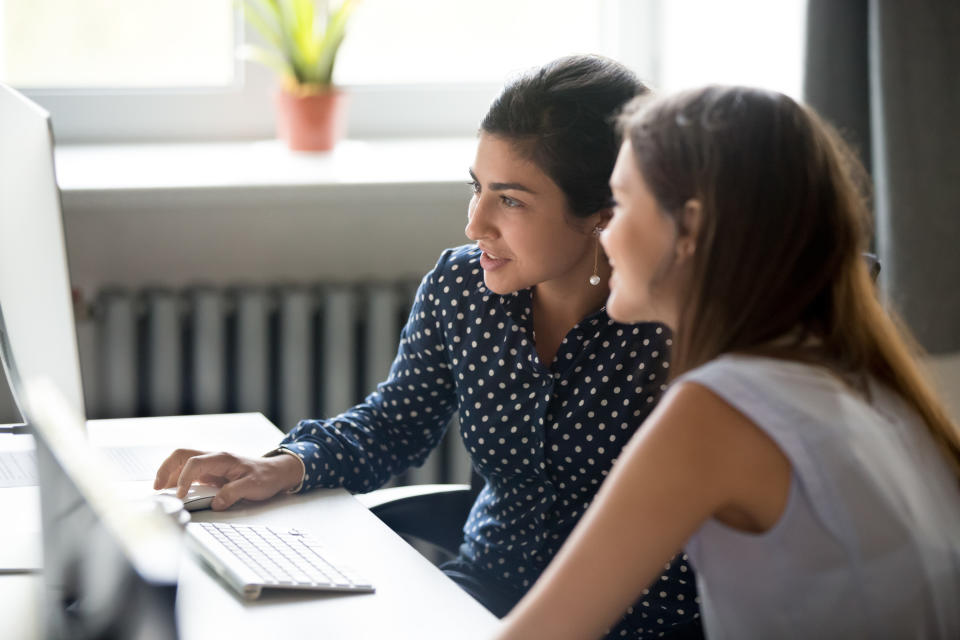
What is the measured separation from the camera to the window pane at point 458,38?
2.58 m

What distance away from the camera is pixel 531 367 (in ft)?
4.58

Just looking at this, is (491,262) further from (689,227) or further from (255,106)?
(255,106)

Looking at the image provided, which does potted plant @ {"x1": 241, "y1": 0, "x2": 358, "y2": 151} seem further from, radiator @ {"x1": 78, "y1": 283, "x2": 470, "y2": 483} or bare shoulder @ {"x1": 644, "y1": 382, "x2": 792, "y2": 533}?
bare shoulder @ {"x1": 644, "y1": 382, "x2": 792, "y2": 533}

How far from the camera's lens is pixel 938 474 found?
90 centimetres

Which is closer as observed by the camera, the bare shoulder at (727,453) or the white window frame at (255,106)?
the bare shoulder at (727,453)

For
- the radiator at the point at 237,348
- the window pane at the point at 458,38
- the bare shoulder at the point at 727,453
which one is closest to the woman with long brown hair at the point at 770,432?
the bare shoulder at the point at 727,453

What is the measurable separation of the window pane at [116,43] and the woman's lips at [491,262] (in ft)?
4.48

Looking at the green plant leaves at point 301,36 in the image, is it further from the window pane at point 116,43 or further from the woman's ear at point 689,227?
the woman's ear at point 689,227

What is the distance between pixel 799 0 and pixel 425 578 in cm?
136

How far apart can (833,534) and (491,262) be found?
640 millimetres

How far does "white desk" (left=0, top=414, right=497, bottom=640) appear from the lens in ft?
3.22

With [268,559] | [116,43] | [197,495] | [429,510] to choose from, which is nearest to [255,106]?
[116,43]

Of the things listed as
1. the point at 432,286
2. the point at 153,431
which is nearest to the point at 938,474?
the point at 432,286

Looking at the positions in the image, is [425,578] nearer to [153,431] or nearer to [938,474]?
[938,474]
